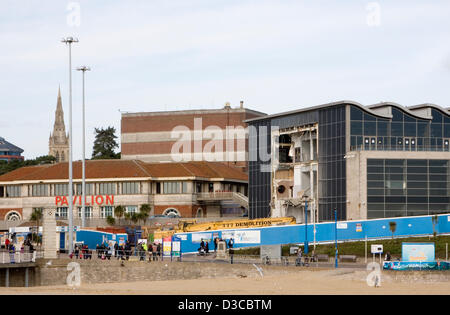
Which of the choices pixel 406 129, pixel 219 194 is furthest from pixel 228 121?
pixel 406 129

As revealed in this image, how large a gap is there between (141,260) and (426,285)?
1983cm

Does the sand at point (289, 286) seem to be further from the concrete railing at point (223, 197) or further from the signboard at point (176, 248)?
the concrete railing at point (223, 197)

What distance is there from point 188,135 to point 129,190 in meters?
26.7

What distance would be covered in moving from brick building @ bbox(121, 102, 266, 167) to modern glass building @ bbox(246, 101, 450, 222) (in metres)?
41.0

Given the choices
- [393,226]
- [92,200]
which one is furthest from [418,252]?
[92,200]

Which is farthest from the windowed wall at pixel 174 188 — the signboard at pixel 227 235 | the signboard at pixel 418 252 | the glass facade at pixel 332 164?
the signboard at pixel 418 252

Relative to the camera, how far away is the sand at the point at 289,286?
4700 cm

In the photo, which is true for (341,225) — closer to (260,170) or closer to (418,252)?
(418,252)

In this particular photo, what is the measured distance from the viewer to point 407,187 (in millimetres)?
84250

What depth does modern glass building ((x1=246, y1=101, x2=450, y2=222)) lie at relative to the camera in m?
83.8

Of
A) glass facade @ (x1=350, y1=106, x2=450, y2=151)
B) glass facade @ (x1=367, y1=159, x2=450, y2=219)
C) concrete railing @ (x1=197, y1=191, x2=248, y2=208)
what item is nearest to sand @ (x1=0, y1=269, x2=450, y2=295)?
glass facade @ (x1=367, y1=159, x2=450, y2=219)

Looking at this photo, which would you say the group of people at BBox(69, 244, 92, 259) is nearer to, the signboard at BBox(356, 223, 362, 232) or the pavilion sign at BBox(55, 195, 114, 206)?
the signboard at BBox(356, 223, 362, 232)
